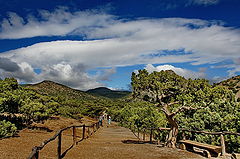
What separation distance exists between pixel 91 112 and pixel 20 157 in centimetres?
5180

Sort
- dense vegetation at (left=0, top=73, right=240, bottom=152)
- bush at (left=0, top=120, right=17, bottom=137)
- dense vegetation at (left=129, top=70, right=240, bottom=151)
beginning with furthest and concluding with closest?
1. bush at (left=0, top=120, right=17, bottom=137)
2. dense vegetation at (left=0, top=73, right=240, bottom=152)
3. dense vegetation at (left=129, top=70, right=240, bottom=151)

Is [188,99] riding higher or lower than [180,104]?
higher

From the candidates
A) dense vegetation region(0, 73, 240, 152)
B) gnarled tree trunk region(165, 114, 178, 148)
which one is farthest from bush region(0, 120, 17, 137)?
gnarled tree trunk region(165, 114, 178, 148)

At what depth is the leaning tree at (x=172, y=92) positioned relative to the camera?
12729mm

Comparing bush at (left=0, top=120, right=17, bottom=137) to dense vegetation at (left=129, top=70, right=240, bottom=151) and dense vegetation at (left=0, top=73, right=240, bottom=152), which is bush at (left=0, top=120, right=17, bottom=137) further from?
dense vegetation at (left=129, top=70, right=240, bottom=151)

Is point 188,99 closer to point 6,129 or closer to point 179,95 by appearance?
point 179,95

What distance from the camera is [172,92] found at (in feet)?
44.7

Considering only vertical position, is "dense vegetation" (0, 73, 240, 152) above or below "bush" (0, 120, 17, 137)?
above

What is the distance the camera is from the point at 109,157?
10.4m

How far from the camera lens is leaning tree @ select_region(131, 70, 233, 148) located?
12729 mm

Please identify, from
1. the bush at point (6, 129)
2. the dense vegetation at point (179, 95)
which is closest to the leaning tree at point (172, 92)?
the dense vegetation at point (179, 95)

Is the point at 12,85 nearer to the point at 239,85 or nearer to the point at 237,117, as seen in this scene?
the point at 237,117

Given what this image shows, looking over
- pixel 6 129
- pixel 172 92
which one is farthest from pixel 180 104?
pixel 6 129

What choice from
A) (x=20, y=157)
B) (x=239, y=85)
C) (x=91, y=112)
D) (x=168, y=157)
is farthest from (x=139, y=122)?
(x=239, y=85)
